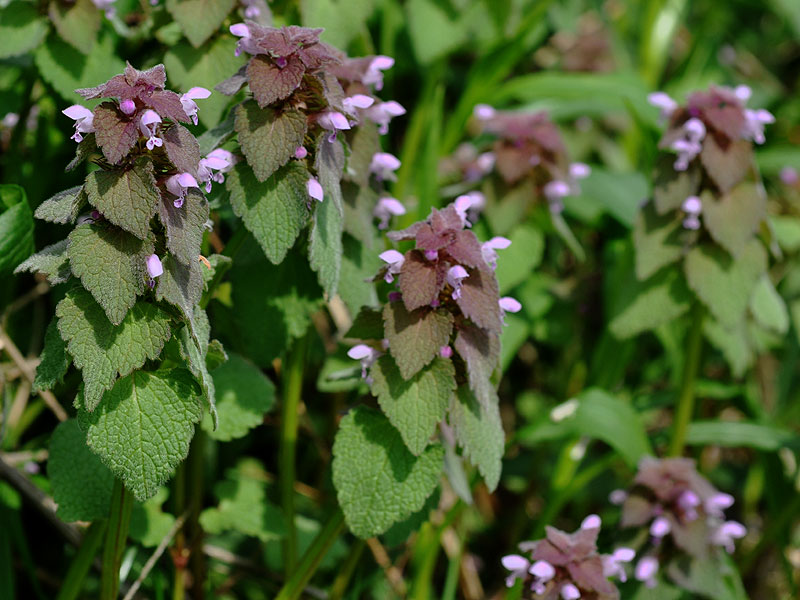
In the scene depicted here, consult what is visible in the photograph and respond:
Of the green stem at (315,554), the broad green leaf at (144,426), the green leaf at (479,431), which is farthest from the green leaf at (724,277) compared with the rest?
the broad green leaf at (144,426)

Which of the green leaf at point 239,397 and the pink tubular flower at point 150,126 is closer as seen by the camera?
the pink tubular flower at point 150,126

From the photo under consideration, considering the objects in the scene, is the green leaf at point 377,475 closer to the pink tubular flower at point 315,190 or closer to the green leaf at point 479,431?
the green leaf at point 479,431

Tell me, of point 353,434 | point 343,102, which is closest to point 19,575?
point 353,434

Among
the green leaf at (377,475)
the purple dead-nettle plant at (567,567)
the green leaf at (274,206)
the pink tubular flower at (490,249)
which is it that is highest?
the green leaf at (274,206)

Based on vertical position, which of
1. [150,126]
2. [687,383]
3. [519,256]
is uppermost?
[150,126]

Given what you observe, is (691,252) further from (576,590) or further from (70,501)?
(70,501)

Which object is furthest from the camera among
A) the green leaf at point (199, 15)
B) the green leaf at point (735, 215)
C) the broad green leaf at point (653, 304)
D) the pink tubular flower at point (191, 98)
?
the broad green leaf at point (653, 304)

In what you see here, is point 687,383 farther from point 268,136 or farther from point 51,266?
point 51,266

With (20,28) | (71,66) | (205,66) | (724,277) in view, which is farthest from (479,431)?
(20,28)
